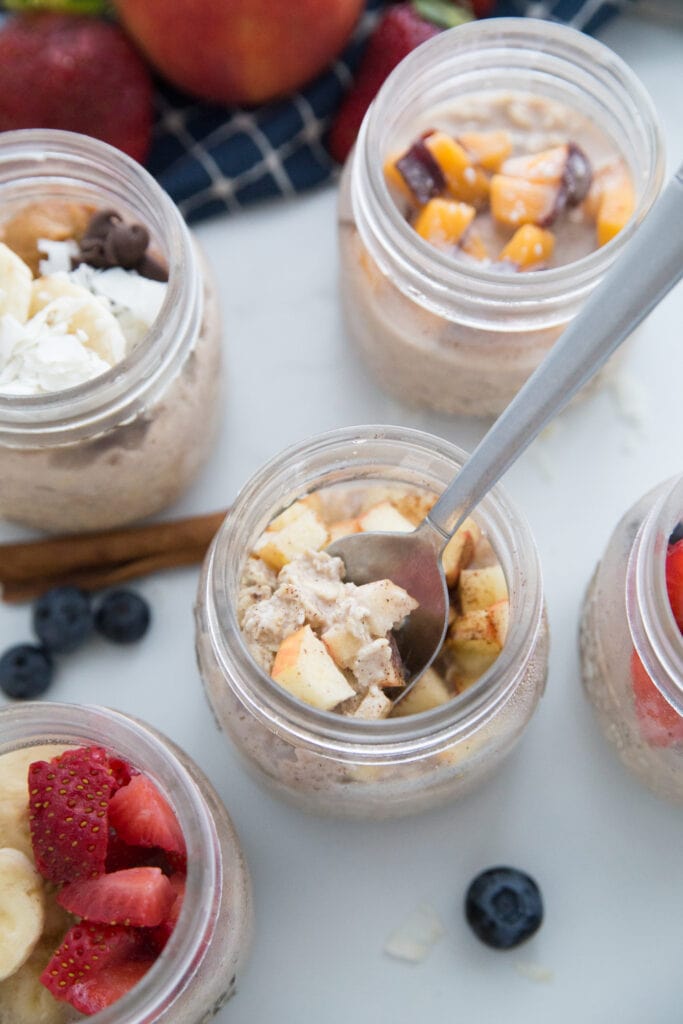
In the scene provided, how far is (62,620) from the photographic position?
4.76 ft

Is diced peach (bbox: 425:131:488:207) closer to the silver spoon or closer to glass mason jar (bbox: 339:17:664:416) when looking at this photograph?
glass mason jar (bbox: 339:17:664:416)

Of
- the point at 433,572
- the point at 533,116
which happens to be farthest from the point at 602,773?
the point at 533,116

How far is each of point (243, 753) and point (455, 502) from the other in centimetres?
37

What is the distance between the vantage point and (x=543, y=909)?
54.1 inches

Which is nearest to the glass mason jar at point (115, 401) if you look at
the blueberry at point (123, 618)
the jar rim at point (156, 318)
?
the jar rim at point (156, 318)

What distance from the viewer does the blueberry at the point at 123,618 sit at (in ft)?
4.79

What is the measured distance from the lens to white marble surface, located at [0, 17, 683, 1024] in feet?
4.46

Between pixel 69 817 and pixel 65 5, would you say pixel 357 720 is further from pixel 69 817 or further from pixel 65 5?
pixel 65 5

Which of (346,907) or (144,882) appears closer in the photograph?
(144,882)

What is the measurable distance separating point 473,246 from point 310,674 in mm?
631

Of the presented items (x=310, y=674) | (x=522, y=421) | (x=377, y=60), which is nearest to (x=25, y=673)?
(x=310, y=674)

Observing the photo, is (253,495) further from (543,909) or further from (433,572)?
(543,909)

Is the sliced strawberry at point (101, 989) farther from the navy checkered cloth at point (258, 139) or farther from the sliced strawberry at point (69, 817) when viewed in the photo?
the navy checkered cloth at point (258, 139)

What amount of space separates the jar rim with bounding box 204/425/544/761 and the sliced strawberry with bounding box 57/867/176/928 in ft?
0.62
